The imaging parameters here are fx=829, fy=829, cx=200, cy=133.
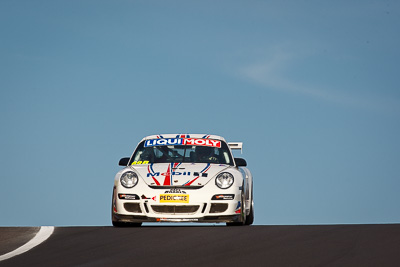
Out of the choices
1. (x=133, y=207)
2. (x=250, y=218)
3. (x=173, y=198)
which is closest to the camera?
(x=173, y=198)

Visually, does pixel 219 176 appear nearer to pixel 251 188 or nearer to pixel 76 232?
pixel 251 188

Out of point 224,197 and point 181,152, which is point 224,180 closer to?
point 224,197

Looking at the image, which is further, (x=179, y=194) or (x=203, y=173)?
(x=203, y=173)

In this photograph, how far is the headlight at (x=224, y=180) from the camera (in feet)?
41.7

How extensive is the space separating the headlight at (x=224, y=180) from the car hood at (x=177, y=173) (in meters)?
0.11

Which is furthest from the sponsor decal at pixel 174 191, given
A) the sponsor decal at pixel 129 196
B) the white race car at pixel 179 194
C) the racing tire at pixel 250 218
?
the racing tire at pixel 250 218

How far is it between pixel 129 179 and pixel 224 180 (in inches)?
57.5

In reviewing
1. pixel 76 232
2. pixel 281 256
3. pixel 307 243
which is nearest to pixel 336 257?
pixel 281 256

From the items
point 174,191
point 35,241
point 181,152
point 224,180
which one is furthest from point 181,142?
point 35,241

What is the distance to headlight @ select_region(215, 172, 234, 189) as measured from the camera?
41.7 feet

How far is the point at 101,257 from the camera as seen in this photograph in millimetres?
7590

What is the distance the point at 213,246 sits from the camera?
8.36m

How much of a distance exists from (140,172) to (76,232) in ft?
8.39

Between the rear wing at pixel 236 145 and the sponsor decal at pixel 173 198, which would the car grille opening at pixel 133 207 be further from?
the rear wing at pixel 236 145
